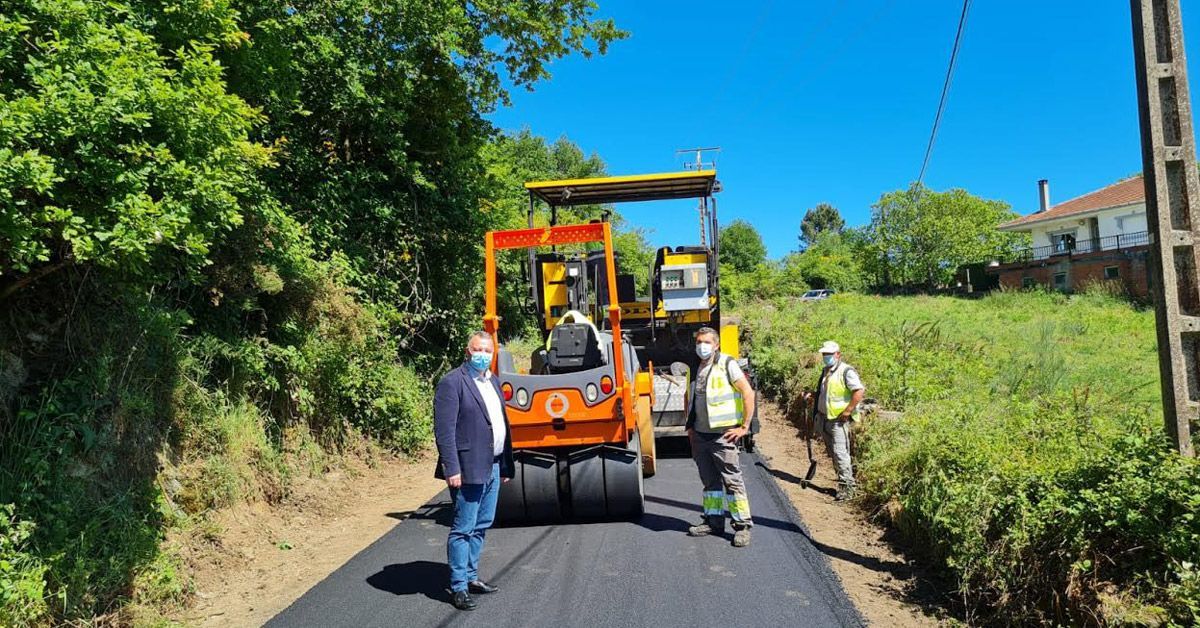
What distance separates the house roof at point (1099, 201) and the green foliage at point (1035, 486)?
123 ft

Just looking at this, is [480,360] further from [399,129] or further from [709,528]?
[399,129]

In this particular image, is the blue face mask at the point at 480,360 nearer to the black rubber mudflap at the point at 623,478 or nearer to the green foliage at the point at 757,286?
the black rubber mudflap at the point at 623,478

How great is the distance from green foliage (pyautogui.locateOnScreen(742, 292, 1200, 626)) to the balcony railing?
32073 mm

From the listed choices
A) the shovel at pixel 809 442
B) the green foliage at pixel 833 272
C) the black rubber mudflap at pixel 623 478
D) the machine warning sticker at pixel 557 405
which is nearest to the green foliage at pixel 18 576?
the machine warning sticker at pixel 557 405

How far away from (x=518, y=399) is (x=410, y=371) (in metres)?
5.66

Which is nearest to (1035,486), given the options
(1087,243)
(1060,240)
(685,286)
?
(685,286)

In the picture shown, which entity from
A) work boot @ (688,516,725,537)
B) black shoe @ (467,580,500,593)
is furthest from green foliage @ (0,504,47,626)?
work boot @ (688,516,725,537)

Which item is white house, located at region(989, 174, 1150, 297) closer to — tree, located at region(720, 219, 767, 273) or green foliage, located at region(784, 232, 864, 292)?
green foliage, located at region(784, 232, 864, 292)

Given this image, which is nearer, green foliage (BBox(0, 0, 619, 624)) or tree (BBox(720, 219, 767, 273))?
green foliage (BBox(0, 0, 619, 624))

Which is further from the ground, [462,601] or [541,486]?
[541,486]

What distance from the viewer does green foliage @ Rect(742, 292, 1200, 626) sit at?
3.70 meters

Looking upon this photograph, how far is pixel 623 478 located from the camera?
6.68 m

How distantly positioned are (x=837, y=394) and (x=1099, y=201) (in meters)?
46.8

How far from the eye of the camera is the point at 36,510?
449cm
